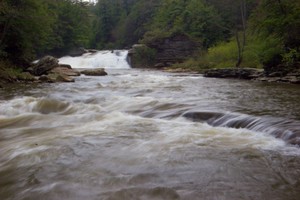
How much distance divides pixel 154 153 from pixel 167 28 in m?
35.4

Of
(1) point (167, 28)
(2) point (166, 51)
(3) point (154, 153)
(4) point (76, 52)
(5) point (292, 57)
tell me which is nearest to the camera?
(3) point (154, 153)

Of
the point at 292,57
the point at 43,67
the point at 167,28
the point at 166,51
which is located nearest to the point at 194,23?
the point at 166,51

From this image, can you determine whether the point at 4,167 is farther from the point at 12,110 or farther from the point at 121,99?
the point at 121,99

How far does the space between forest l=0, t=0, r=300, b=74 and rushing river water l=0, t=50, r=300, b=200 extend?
8406mm

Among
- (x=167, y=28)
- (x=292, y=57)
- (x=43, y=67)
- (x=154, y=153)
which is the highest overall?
(x=167, y=28)

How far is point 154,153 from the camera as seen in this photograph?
4621mm

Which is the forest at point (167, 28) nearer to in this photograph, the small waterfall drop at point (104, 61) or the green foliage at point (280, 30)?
the green foliage at point (280, 30)

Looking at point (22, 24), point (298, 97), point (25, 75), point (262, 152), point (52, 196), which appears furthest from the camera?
point (22, 24)

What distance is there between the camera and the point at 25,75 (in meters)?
16.2

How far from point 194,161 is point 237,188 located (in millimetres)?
909

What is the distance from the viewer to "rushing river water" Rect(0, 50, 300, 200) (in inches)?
135

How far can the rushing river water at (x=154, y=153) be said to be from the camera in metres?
3.42

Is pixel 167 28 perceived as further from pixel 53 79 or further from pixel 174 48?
pixel 53 79

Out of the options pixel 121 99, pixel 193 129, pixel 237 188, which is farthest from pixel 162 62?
pixel 237 188
